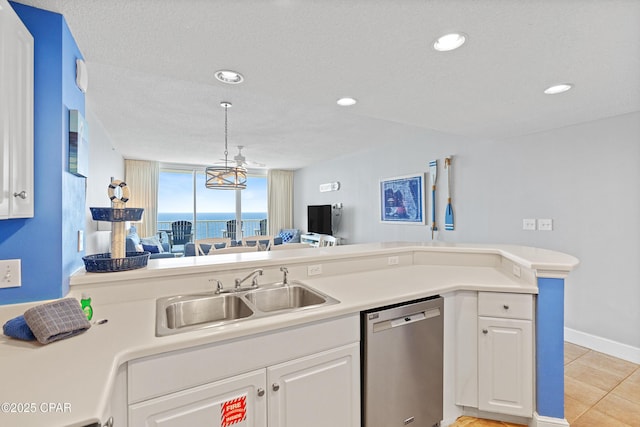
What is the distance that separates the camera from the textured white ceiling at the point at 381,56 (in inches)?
51.0

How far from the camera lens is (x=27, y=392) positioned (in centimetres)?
76

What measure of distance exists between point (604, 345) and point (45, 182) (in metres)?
4.36

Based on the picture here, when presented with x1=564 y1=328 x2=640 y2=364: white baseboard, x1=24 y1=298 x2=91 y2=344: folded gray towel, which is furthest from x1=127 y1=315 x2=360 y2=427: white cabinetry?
x1=564 y1=328 x2=640 y2=364: white baseboard

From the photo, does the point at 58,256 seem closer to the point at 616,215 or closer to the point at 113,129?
the point at 113,129

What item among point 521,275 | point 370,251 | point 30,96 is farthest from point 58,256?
point 521,275

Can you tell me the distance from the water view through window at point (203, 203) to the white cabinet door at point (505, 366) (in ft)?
21.6

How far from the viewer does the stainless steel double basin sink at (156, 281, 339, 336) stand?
1487 mm

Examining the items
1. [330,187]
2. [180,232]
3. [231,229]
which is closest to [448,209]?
[330,187]

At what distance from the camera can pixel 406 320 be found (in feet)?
5.33

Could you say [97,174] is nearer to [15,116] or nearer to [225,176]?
[225,176]

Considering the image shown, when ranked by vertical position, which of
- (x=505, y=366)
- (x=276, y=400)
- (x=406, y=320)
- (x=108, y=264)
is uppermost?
(x=108, y=264)

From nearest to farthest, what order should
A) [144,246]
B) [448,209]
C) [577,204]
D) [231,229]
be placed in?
[577,204] < [448,209] < [144,246] < [231,229]

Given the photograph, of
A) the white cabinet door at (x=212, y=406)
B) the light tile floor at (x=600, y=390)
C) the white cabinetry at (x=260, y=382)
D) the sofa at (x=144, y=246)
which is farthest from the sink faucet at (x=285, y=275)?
the sofa at (x=144, y=246)

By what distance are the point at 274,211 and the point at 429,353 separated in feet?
21.6
